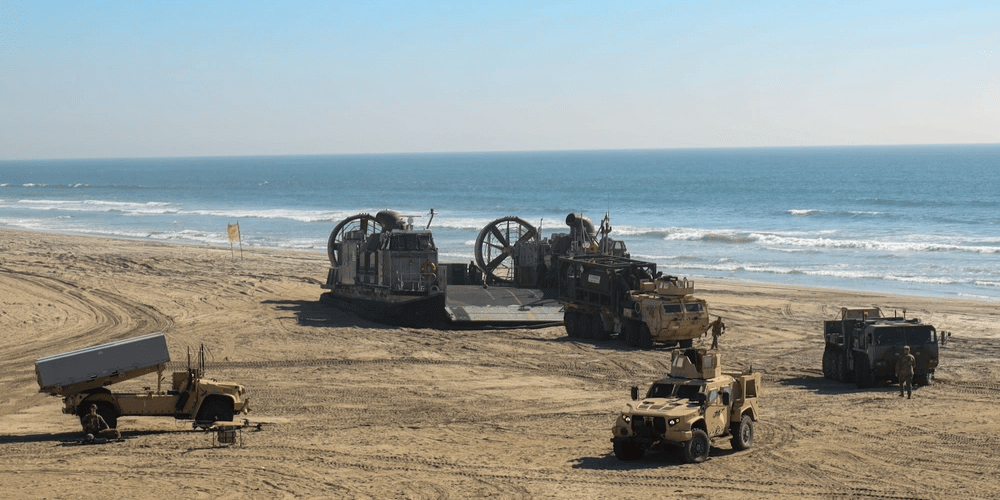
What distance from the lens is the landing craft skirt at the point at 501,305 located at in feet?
81.7

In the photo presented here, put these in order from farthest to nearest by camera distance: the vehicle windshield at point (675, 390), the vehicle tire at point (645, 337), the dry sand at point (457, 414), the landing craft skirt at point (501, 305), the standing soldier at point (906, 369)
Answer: the landing craft skirt at point (501, 305) → the vehicle tire at point (645, 337) → the standing soldier at point (906, 369) → the vehicle windshield at point (675, 390) → the dry sand at point (457, 414)

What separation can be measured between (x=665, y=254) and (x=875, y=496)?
114 feet

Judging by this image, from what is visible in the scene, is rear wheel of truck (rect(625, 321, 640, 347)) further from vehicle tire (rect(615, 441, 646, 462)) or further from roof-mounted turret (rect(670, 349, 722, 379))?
vehicle tire (rect(615, 441, 646, 462))

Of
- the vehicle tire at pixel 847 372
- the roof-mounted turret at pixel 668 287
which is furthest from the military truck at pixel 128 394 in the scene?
the vehicle tire at pixel 847 372

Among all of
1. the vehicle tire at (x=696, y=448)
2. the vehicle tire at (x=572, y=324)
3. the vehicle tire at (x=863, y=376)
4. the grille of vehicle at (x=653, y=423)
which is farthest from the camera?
the vehicle tire at (x=572, y=324)

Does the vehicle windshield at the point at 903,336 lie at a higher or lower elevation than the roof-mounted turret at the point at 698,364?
lower

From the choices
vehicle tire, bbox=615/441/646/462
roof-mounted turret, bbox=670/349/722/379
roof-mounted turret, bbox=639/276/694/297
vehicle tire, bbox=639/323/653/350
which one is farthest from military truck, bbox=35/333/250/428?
roof-mounted turret, bbox=639/276/694/297

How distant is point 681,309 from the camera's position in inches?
864

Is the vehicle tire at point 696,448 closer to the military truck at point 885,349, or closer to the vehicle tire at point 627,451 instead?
the vehicle tire at point 627,451

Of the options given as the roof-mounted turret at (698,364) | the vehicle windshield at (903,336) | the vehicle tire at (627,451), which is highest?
the roof-mounted turret at (698,364)

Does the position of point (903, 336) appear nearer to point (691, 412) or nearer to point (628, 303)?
point (628, 303)

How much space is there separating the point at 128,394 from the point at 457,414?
4.85 meters

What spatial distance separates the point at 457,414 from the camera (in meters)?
16.3

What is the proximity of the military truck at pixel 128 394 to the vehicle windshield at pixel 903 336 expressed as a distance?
422 inches
